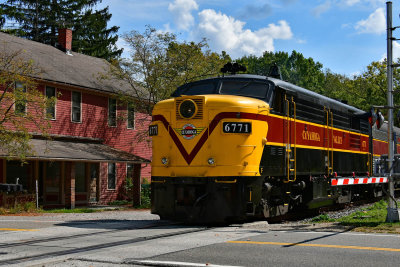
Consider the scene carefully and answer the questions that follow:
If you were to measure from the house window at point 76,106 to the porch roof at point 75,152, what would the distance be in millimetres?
1307

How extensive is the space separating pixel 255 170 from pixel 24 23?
160 ft

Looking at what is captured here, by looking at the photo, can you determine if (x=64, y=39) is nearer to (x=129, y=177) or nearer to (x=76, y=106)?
(x=76, y=106)

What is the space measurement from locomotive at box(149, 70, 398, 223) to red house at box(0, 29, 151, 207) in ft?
35.7

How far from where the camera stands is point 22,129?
841 inches

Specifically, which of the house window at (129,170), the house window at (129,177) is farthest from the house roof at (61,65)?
the house window at (129,177)

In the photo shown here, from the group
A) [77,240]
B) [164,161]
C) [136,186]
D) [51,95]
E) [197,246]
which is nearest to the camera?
[197,246]

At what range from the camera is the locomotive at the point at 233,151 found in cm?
1257

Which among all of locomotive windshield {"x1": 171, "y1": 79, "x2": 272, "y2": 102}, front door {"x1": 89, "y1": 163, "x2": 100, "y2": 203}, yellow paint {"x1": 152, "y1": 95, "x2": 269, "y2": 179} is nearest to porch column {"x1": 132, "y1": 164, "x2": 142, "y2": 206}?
front door {"x1": 89, "y1": 163, "x2": 100, "y2": 203}

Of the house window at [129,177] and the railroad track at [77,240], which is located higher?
the house window at [129,177]

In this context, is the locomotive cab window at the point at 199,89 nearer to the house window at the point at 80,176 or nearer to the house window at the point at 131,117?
the house window at the point at 80,176

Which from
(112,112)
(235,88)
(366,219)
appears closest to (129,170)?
(112,112)

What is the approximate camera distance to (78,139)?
28.0 m

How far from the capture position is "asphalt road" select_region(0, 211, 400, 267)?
787 cm

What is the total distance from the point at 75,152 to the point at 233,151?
47.6 ft
